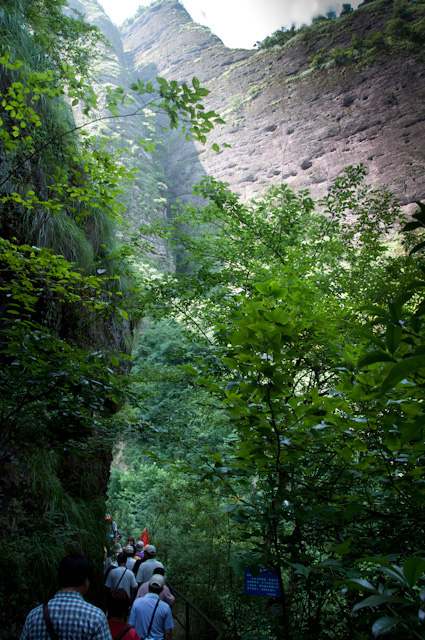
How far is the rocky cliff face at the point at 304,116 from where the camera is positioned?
22.4m

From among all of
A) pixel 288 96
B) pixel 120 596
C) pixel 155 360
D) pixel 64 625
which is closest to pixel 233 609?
pixel 120 596

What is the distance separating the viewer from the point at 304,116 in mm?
28453

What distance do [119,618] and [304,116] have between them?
3276 cm

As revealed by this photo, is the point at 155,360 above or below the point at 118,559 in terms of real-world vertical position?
above

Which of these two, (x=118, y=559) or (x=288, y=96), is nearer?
(x=118, y=559)

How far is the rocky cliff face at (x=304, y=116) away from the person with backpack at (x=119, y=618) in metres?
22.0

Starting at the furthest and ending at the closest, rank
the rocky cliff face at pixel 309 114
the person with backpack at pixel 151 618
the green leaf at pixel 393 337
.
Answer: the rocky cliff face at pixel 309 114
the person with backpack at pixel 151 618
the green leaf at pixel 393 337

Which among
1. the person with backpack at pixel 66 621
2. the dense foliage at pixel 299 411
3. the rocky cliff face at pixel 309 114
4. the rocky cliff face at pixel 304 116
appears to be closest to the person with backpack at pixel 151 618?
the dense foliage at pixel 299 411

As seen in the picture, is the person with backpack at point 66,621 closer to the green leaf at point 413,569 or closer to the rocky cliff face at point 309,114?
the green leaf at point 413,569

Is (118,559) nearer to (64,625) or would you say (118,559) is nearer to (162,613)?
(162,613)

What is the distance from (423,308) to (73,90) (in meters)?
3.47

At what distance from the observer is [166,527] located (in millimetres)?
8305

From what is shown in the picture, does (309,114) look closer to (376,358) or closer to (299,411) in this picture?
(299,411)

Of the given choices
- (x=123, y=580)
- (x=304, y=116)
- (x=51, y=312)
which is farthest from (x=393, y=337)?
(x=304, y=116)
